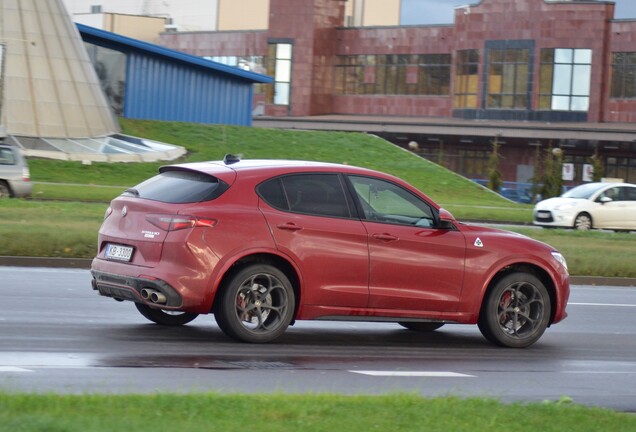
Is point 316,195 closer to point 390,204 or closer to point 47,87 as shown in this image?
point 390,204

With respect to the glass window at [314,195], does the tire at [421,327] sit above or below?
below

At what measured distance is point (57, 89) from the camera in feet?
144

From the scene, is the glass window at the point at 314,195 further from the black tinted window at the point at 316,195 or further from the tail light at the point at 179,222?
the tail light at the point at 179,222

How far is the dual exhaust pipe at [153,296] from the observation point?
10.0m

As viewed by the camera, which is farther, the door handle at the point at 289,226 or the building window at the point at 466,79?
the building window at the point at 466,79

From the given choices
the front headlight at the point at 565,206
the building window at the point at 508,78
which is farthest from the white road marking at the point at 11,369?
the building window at the point at 508,78

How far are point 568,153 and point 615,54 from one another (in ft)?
20.5

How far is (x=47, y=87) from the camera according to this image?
43594mm

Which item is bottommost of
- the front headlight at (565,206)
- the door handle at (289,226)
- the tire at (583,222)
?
the tire at (583,222)

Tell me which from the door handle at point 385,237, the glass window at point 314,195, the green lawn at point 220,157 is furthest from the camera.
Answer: the green lawn at point 220,157

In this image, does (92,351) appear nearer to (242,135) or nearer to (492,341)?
(492,341)

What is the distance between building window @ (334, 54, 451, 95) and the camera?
7938 cm

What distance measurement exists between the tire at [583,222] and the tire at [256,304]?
2629cm

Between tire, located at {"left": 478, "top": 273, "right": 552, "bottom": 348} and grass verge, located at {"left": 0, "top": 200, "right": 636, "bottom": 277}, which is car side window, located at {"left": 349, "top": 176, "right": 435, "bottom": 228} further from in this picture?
grass verge, located at {"left": 0, "top": 200, "right": 636, "bottom": 277}
